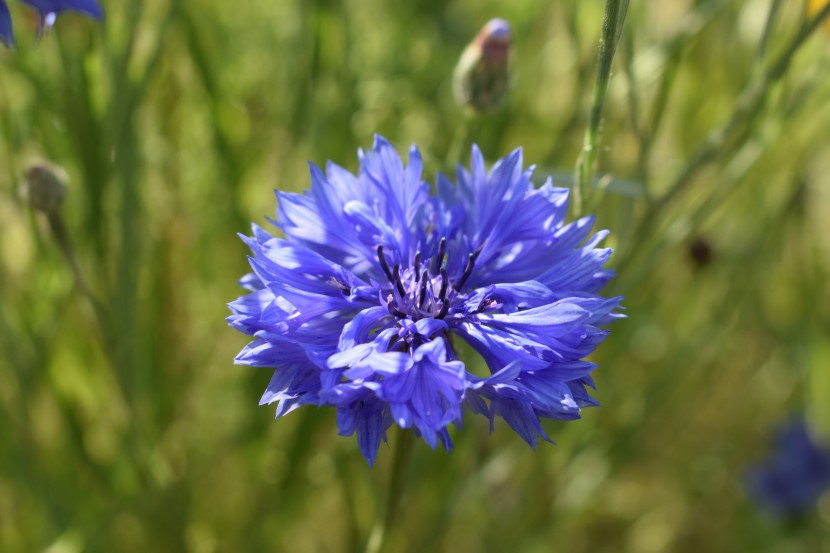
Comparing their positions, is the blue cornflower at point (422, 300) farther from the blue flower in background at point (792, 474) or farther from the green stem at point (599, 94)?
the blue flower in background at point (792, 474)

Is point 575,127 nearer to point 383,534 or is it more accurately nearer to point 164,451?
point 383,534

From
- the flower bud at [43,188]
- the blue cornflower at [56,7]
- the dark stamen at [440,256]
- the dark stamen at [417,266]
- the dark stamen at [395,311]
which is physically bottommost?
the dark stamen at [395,311]

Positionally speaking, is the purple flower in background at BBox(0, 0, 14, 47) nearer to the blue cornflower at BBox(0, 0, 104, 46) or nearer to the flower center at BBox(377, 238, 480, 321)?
the blue cornflower at BBox(0, 0, 104, 46)

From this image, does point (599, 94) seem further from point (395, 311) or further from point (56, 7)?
point (56, 7)

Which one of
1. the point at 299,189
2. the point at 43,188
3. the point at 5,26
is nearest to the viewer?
the point at 5,26

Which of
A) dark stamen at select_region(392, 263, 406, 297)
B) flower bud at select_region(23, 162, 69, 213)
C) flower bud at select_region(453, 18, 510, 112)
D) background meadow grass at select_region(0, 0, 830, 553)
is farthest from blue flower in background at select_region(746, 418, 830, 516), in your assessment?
flower bud at select_region(23, 162, 69, 213)

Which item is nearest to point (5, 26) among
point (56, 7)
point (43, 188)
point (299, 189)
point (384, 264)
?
point (56, 7)

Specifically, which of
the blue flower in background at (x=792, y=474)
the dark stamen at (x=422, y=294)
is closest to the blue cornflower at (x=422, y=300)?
the dark stamen at (x=422, y=294)

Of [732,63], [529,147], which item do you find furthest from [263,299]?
[732,63]
